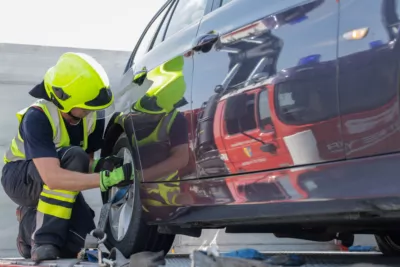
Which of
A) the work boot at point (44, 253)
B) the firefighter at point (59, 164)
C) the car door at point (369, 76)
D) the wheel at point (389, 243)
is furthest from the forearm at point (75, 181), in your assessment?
the car door at point (369, 76)

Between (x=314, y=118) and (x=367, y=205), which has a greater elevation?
(x=314, y=118)

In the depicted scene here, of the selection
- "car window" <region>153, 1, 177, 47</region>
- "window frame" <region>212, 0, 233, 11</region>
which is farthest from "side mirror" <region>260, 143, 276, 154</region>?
"car window" <region>153, 1, 177, 47</region>

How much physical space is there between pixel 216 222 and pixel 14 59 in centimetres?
333

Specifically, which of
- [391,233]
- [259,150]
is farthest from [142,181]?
[391,233]

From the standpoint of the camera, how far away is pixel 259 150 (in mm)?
2271

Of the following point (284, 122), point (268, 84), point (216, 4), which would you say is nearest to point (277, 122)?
point (284, 122)

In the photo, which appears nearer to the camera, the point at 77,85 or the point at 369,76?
the point at 369,76

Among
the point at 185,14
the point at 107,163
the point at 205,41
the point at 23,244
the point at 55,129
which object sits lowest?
the point at 23,244

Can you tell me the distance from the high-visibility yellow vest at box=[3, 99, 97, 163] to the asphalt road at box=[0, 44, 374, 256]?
5.08 ft

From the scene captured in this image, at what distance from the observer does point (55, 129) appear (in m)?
3.44

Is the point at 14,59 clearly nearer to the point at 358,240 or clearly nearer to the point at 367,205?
the point at 358,240

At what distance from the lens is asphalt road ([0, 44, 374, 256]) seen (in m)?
5.26

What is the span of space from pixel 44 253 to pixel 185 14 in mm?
1439

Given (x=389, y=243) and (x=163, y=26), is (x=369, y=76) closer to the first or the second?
(x=389, y=243)
